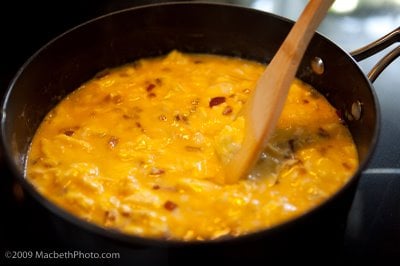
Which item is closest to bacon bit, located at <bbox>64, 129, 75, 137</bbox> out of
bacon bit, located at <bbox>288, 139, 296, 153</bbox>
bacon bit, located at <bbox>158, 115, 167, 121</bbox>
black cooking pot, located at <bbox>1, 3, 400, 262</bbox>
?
black cooking pot, located at <bbox>1, 3, 400, 262</bbox>

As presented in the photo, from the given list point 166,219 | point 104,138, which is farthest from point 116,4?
point 166,219

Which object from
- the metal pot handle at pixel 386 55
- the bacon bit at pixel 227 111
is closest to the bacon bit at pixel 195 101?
the bacon bit at pixel 227 111

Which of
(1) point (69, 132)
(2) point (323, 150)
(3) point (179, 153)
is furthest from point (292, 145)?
(1) point (69, 132)

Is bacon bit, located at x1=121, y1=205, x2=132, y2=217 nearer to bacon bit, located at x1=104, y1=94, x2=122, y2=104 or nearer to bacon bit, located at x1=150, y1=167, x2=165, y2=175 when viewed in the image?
bacon bit, located at x1=150, y1=167, x2=165, y2=175

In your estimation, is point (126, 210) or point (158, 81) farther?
point (158, 81)

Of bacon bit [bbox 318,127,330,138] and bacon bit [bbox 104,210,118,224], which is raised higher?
bacon bit [bbox 318,127,330,138]

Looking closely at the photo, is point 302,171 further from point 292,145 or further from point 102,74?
point 102,74

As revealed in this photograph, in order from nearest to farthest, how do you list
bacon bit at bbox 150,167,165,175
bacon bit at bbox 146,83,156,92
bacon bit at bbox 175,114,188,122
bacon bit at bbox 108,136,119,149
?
bacon bit at bbox 150,167,165,175 < bacon bit at bbox 108,136,119,149 < bacon bit at bbox 175,114,188,122 < bacon bit at bbox 146,83,156,92
